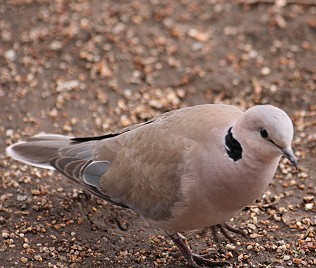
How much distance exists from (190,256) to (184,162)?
64cm

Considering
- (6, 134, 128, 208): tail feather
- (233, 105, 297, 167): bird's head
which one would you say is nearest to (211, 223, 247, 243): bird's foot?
A: (6, 134, 128, 208): tail feather

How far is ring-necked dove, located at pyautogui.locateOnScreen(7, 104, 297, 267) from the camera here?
300 cm

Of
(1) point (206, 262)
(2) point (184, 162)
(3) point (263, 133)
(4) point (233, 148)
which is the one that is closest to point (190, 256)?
(1) point (206, 262)

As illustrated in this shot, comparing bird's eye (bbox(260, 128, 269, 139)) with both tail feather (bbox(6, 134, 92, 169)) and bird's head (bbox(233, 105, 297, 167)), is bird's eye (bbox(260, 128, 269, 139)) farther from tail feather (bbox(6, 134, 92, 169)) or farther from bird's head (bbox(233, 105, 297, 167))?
tail feather (bbox(6, 134, 92, 169))

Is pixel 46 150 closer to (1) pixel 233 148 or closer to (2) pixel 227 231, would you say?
(2) pixel 227 231

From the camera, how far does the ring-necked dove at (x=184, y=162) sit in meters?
3.00

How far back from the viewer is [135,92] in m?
5.16

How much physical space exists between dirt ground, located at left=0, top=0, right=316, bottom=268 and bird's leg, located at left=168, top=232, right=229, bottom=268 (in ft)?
0.28

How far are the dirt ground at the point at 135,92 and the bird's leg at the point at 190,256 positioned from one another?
86mm

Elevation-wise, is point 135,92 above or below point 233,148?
below

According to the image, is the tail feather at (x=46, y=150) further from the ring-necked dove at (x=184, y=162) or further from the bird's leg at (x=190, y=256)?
the bird's leg at (x=190, y=256)

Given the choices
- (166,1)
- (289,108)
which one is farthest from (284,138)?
(166,1)

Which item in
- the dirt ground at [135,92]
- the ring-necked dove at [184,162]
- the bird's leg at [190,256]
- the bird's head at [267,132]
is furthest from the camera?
the dirt ground at [135,92]

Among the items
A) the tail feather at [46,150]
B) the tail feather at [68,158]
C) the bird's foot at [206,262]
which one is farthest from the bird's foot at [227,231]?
the tail feather at [46,150]
